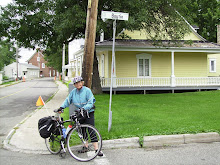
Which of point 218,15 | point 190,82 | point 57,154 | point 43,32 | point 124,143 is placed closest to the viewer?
point 57,154

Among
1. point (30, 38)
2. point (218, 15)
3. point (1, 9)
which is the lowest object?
point (30, 38)

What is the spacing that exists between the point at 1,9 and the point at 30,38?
8.83 ft

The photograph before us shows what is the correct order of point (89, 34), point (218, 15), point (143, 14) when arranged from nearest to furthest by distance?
point (89, 34), point (143, 14), point (218, 15)

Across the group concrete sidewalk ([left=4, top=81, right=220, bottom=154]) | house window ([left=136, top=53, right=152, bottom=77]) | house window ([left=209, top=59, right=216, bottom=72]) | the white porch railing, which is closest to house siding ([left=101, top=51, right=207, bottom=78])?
house window ([left=136, top=53, right=152, bottom=77])

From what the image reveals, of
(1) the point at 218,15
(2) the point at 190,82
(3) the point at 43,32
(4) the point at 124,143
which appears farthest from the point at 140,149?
(1) the point at 218,15

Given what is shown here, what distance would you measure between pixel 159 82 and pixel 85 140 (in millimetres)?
15634

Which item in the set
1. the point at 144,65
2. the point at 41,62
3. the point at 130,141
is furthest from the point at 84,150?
the point at 41,62

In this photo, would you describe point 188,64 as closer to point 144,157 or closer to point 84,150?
point 144,157

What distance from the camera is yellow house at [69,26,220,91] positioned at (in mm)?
20062

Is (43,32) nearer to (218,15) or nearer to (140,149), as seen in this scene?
(140,149)

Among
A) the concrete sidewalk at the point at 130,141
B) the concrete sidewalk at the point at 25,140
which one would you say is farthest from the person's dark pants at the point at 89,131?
the concrete sidewalk at the point at 25,140

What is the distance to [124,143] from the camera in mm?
6504

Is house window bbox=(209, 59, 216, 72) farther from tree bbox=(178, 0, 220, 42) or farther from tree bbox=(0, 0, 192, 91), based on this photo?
tree bbox=(178, 0, 220, 42)

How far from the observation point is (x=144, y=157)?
570 centimetres
